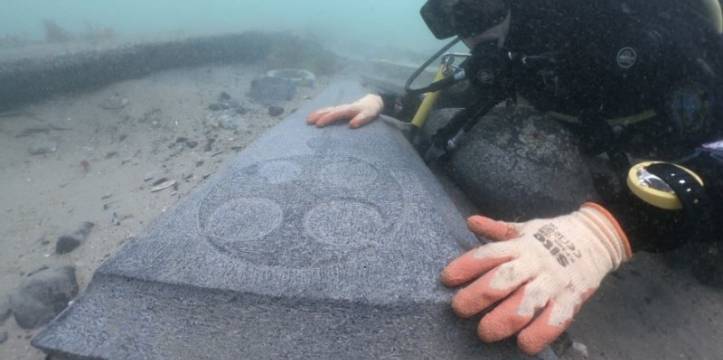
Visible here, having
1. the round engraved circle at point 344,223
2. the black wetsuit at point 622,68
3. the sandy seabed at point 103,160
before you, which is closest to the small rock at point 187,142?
the sandy seabed at point 103,160

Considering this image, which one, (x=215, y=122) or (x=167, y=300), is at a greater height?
(x=167, y=300)

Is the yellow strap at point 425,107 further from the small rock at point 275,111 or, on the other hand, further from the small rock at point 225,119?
the small rock at point 275,111

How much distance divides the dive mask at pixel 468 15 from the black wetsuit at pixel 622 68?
25cm

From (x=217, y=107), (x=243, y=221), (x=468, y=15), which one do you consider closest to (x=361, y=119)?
(x=468, y=15)

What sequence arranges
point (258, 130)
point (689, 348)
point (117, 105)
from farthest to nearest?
point (117, 105)
point (258, 130)
point (689, 348)

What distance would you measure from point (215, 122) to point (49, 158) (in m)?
2.22

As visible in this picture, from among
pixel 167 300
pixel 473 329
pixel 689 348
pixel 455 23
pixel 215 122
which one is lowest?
pixel 689 348

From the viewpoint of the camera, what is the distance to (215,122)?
5949mm

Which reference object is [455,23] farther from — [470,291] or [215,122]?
[215,122]

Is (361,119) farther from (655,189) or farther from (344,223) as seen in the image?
(655,189)

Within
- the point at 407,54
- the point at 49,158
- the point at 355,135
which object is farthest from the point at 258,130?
the point at 407,54

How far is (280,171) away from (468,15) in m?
1.44

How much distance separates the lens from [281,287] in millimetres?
1465

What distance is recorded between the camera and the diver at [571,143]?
1391mm
